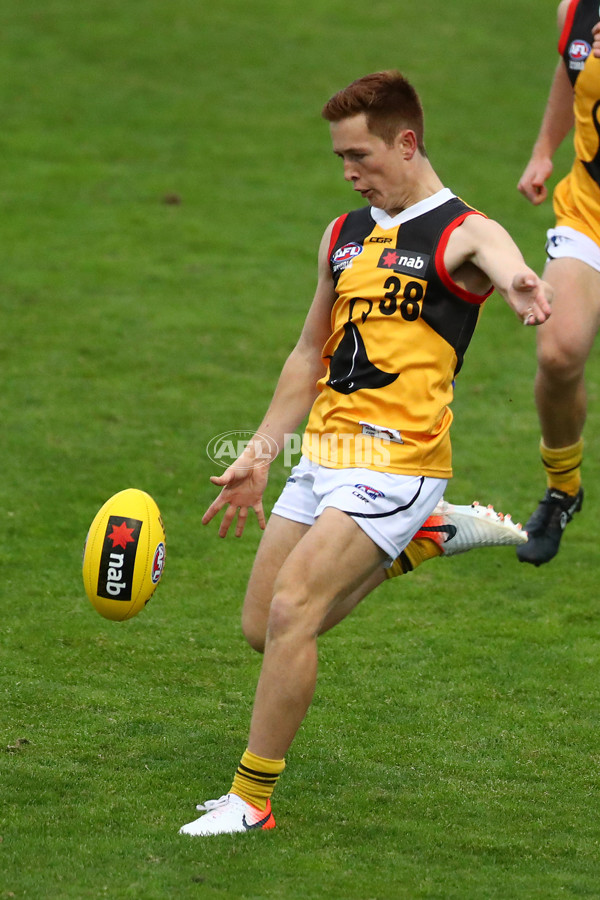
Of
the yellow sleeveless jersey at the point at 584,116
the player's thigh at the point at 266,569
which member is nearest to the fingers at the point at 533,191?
the yellow sleeveless jersey at the point at 584,116

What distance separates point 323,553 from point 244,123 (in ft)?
43.6

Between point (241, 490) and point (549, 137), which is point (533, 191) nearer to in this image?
point (549, 137)

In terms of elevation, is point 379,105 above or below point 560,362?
above

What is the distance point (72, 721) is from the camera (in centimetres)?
548

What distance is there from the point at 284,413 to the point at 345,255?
0.68 metres

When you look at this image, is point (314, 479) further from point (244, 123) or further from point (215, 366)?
point (244, 123)

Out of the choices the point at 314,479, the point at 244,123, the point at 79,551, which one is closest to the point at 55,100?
the point at 244,123

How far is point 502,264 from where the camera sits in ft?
14.5

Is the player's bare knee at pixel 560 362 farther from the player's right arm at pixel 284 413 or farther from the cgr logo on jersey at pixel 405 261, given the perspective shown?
the cgr logo on jersey at pixel 405 261

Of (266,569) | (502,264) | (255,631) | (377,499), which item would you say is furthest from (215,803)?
(502,264)

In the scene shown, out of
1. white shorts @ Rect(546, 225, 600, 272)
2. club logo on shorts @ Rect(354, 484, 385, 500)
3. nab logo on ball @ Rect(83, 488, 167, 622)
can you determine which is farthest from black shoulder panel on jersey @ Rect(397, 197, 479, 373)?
white shorts @ Rect(546, 225, 600, 272)

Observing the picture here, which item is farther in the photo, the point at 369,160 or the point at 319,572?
the point at 369,160

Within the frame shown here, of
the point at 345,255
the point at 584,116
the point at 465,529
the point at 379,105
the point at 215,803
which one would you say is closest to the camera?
the point at 215,803

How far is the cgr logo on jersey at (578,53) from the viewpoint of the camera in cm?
666
